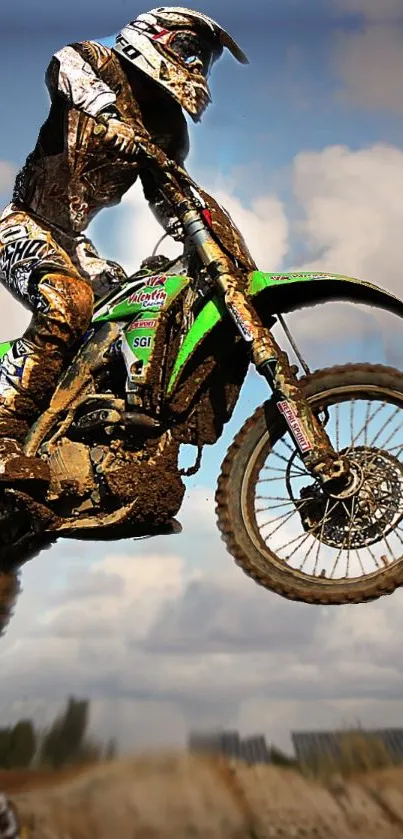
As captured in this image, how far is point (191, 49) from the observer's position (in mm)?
7246

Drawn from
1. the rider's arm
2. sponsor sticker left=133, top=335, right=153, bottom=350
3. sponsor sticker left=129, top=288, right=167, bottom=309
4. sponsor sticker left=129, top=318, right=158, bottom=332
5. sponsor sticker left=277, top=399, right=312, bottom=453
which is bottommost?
sponsor sticker left=277, top=399, right=312, bottom=453

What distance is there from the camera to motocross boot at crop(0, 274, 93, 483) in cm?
695

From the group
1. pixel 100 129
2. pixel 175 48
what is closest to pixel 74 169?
pixel 100 129

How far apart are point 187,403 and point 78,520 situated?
1.16 meters

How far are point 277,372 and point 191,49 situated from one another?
2699 millimetres

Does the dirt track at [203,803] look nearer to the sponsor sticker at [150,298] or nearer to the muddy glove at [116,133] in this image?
the sponsor sticker at [150,298]

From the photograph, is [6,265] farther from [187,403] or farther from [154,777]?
[154,777]

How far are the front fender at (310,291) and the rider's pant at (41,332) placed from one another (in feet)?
4.31

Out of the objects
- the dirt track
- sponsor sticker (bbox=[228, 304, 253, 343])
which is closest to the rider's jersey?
sponsor sticker (bbox=[228, 304, 253, 343])

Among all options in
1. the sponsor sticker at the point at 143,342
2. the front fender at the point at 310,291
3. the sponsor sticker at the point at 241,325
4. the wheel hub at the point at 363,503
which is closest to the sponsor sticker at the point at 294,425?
the wheel hub at the point at 363,503

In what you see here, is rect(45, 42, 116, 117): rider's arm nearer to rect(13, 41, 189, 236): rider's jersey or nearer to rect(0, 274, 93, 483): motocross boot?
rect(13, 41, 189, 236): rider's jersey

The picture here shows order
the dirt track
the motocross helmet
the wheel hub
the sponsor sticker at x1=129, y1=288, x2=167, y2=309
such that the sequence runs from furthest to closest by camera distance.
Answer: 1. the motocross helmet
2. the sponsor sticker at x1=129, y1=288, x2=167, y2=309
3. the wheel hub
4. the dirt track

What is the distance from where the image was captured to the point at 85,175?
7.35 metres

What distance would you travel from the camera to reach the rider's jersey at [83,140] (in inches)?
274
